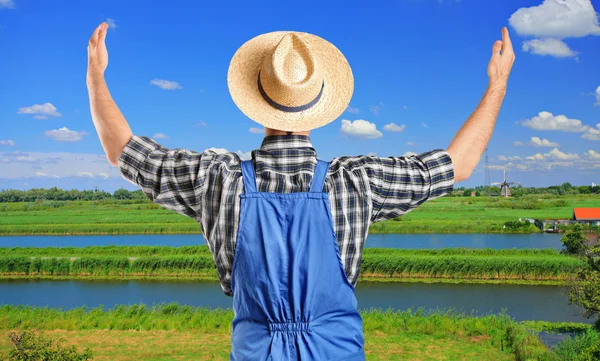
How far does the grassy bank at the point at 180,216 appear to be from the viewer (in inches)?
1636

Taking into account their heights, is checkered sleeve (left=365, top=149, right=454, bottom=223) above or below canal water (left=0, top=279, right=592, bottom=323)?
above

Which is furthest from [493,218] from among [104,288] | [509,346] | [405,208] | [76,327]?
[405,208]

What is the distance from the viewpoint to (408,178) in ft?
5.05

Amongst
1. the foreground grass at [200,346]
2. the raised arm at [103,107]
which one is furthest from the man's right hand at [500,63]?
the foreground grass at [200,346]

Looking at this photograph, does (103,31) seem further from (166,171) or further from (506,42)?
(506,42)

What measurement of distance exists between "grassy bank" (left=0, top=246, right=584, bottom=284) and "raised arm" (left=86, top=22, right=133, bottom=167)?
2165cm

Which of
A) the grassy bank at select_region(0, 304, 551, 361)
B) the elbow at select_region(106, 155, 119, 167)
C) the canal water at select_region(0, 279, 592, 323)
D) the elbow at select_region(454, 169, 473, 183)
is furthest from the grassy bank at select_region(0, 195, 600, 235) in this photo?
the elbow at select_region(106, 155, 119, 167)

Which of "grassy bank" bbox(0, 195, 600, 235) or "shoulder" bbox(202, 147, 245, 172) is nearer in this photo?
"shoulder" bbox(202, 147, 245, 172)

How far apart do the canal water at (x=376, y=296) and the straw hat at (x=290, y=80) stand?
58.0 feet

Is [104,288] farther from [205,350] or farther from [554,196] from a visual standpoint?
[554,196]

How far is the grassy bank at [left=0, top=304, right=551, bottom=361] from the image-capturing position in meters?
9.45

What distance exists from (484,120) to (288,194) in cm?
69

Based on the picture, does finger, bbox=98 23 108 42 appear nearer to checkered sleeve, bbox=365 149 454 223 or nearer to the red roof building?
checkered sleeve, bbox=365 149 454 223

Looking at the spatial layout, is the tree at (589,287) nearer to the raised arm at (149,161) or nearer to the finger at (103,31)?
the raised arm at (149,161)
